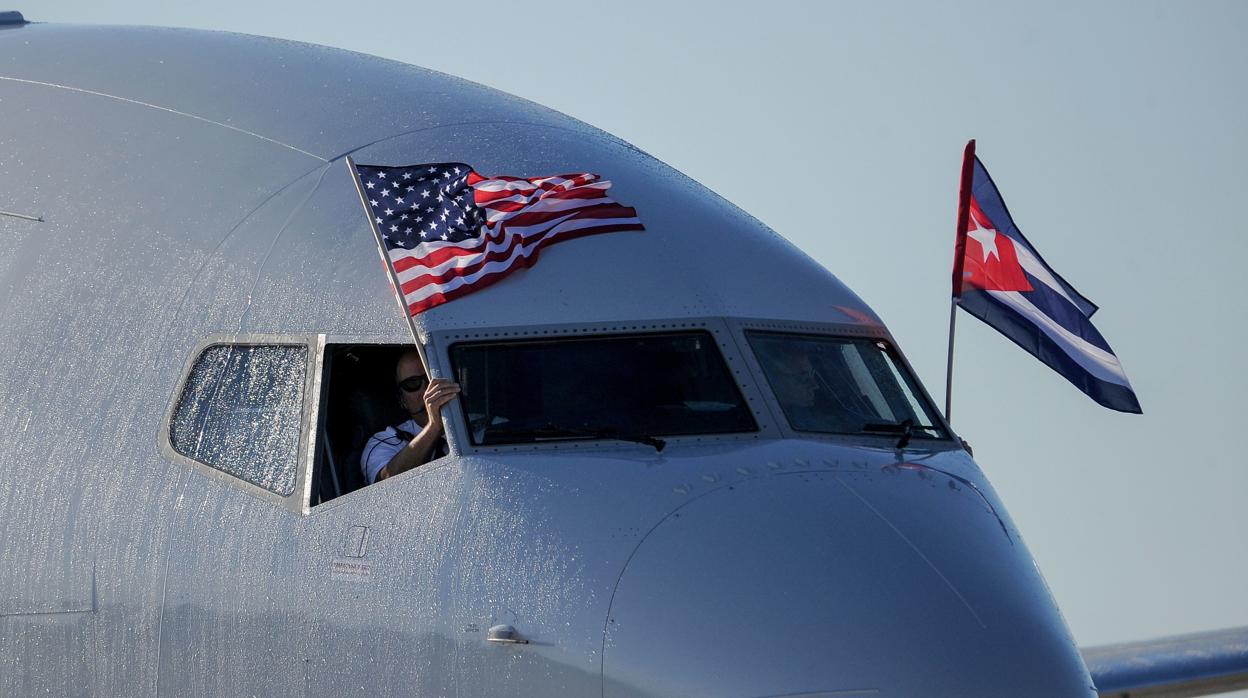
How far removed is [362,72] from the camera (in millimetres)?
11672

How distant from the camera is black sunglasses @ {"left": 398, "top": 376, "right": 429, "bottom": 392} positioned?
375 inches

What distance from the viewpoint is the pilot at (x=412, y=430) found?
30.1 ft

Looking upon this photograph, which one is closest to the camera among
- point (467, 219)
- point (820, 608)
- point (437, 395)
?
point (820, 608)

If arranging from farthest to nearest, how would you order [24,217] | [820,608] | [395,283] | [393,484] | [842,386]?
[24,217] → [842,386] → [395,283] → [393,484] → [820,608]

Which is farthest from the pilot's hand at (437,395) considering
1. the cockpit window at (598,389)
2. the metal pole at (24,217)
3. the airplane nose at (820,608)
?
the metal pole at (24,217)

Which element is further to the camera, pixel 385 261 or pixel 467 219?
pixel 467 219

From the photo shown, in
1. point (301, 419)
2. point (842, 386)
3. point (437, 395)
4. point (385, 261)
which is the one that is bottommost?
point (301, 419)

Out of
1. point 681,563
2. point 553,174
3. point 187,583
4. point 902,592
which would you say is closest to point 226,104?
point 553,174

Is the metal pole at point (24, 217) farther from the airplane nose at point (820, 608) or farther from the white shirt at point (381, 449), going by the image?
the airplane nose at point (820, 608)

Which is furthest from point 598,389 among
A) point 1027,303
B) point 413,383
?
point 1027,303

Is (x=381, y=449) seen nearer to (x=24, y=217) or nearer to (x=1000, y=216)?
(x=24, y=217)

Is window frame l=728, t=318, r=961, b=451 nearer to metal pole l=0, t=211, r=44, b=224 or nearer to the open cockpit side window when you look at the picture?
the open cockpit side window

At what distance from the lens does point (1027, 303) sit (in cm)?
1287

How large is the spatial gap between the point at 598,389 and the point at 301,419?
1.70 meters
